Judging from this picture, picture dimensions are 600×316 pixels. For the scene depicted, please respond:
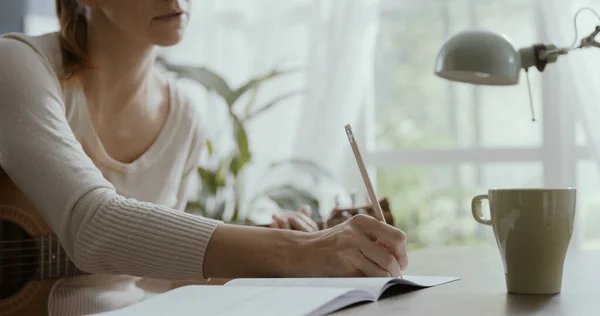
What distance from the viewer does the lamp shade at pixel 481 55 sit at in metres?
1.23

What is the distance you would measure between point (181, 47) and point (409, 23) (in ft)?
3.61

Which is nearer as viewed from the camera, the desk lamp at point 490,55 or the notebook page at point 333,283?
the notebook page at point 333,283

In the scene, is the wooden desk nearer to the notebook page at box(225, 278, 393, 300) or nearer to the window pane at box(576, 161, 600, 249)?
the notebook page at box(225, 278, 393, 300)

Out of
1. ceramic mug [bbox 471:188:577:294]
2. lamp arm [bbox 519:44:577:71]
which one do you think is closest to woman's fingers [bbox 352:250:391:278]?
ceramic mug [bbox 471:188:577:294]

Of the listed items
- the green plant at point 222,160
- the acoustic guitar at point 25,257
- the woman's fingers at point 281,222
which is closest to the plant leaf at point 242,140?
the green plant at point 222,160

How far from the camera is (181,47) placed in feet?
12.3

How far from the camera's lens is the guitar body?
149cm

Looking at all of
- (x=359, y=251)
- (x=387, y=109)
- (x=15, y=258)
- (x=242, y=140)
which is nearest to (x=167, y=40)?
(x=15, y=258)

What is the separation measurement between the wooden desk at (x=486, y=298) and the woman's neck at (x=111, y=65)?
74cm

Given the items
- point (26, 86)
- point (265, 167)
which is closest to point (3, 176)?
point (26, 86)

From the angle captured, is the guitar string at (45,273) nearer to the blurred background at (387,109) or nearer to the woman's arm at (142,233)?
the woman's arm at (142,233)

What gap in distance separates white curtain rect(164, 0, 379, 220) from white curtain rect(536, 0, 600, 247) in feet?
2.56

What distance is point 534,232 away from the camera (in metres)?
0.85

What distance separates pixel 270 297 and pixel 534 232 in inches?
11.9
